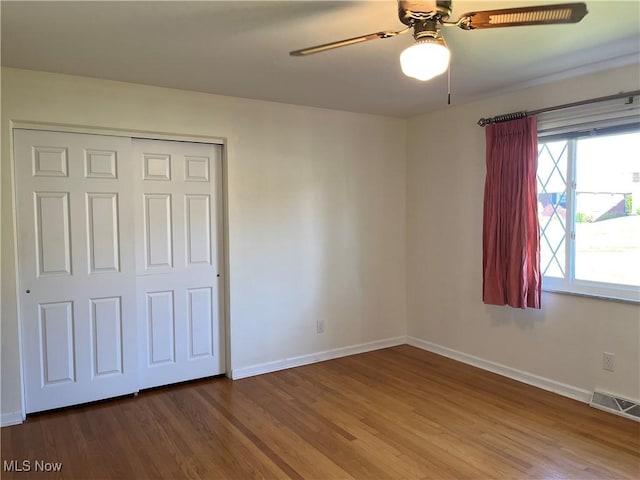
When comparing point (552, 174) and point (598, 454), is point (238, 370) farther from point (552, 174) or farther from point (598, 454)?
point (552, 174)

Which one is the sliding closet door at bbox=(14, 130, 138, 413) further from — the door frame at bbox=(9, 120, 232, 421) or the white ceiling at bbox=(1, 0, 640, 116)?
the white ceiling at bbox=(1, 0, 640, 116)

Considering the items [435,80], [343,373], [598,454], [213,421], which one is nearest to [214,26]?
[435,80]

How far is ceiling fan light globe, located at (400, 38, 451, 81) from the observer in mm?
1913

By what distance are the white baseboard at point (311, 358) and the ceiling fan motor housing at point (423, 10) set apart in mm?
3056

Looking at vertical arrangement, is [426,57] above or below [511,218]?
above

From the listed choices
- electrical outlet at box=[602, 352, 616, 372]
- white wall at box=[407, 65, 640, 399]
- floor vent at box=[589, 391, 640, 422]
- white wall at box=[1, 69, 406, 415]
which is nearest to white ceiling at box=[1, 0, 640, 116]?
white wall at box=[1, 69, 406, 415]

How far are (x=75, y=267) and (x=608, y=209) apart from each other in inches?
153

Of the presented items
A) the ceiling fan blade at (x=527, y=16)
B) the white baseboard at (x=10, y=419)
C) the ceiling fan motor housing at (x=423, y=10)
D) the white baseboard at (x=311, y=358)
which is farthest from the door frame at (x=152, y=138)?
the ceiling fan blade at (x=527, y=16)

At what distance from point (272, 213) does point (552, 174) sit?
91.9 inches

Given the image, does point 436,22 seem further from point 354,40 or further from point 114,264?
point 114,264

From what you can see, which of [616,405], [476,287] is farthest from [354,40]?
[616,405]

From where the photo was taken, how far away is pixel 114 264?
11.2 ft

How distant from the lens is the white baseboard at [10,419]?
3.01 meters

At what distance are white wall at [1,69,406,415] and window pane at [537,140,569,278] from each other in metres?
1.53
